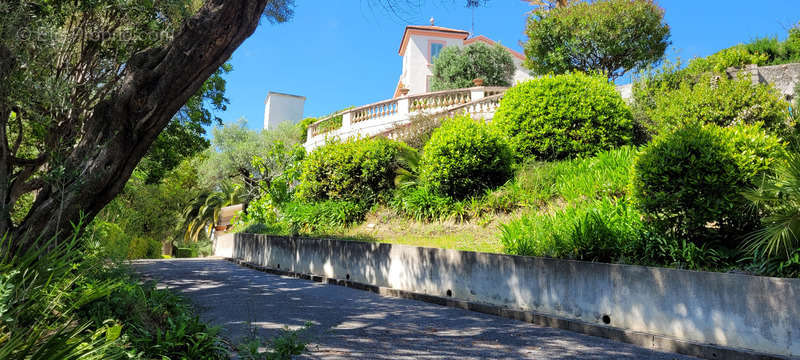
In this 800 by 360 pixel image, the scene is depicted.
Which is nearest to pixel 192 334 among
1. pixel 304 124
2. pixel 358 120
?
pixel 358 120

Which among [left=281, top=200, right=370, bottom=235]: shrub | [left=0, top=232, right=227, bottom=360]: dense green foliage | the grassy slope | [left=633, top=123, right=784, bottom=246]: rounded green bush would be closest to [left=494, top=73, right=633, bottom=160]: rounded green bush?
the grassy slope

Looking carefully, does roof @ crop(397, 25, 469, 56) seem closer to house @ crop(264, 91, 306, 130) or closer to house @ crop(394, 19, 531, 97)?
house @ crop(394, 19, 531, 97)

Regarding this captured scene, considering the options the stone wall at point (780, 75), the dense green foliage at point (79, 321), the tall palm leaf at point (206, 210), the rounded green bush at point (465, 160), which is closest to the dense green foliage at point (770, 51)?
the stone wall at point (780, 75)

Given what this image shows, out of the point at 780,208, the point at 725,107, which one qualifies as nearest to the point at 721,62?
the point at 725,107

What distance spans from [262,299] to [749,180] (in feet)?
21.6

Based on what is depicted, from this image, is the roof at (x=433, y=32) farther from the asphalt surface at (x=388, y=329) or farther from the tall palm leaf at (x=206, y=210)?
the asphalt surface at (x=388, y=329)

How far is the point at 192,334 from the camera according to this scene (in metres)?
3.53

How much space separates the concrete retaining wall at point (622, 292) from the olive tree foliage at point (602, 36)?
17707 mm

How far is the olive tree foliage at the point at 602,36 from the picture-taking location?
22.0m

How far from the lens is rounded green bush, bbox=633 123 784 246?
506 centimetres

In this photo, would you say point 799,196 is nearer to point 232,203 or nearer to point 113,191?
point 113,191

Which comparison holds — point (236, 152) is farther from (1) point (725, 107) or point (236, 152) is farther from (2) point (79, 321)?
(2) point (79, 321)

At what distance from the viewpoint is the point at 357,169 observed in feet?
36.5

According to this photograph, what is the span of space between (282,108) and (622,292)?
55.9m
